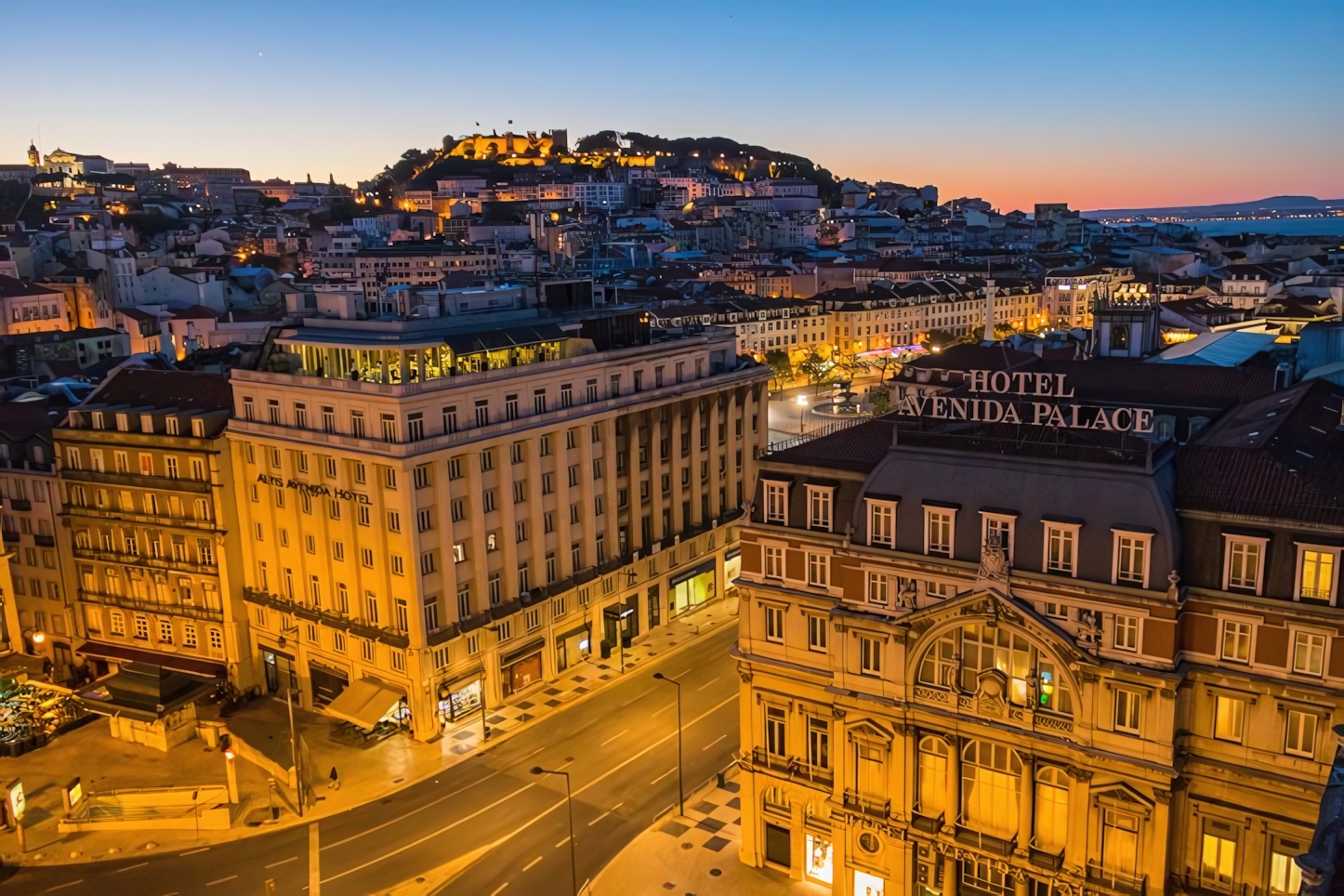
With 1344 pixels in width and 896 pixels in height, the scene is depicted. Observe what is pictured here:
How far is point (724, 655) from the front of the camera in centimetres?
8750

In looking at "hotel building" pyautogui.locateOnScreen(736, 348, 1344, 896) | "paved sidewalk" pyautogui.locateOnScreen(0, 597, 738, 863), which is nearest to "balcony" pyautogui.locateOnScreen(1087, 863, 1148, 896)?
"hotel building" pyautogui.locateOnScreen(736, 348, 1344, 896)

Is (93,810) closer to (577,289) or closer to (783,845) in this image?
(783,845)

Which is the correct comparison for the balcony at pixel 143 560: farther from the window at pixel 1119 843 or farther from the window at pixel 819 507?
the window at pixel 1119 843

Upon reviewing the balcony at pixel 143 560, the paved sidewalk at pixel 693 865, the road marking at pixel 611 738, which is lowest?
the road marking at pixel 611 738

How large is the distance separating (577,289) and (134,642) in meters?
47.9

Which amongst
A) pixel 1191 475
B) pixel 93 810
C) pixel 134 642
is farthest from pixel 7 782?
pixel 1191 475

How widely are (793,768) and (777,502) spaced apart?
1415 cm

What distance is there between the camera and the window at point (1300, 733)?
138 feet

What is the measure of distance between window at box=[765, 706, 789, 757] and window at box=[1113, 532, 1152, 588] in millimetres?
19267

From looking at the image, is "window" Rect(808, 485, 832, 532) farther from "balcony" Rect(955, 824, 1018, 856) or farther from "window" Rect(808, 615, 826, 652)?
"balcony" Rect(955, 824, 1018, 856)

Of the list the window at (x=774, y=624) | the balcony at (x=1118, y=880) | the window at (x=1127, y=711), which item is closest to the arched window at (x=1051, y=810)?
the balcony at (x=1118, y=880)

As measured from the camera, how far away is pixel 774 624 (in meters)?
55.6

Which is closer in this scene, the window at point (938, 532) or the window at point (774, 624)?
the window at point (938, 532)

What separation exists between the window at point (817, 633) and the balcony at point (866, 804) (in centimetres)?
738
